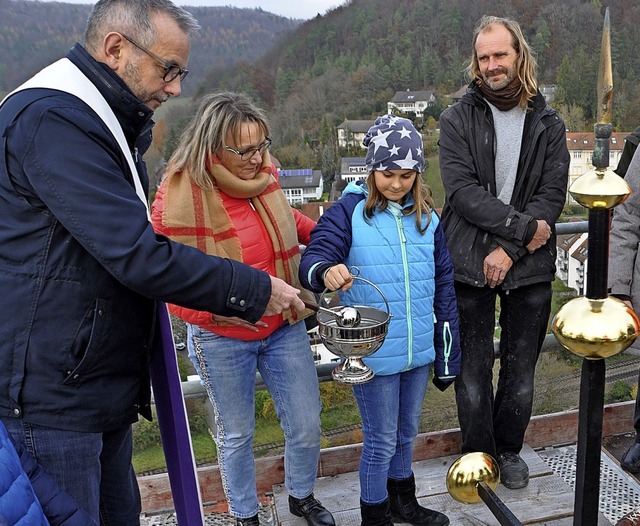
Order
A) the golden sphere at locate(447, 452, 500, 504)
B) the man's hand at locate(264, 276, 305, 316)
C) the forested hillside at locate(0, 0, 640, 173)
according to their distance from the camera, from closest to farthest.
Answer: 1. the golden sphere at locate(447, 452, 500, 504)
2. the man's hand at locate(264, 276, 305, 316)
3. the forested hillside at locate(0, 0, 640, 173)

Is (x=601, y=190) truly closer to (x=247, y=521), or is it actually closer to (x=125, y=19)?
(x=125, y=19)

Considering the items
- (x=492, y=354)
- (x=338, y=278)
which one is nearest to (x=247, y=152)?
(x=338, y=278)

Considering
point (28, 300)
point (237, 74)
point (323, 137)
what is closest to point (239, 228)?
point (28, 300)

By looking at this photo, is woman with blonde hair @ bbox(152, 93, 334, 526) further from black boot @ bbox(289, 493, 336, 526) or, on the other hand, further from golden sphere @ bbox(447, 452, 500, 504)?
golden sphere @ bbox(447, 452, 500, 504)

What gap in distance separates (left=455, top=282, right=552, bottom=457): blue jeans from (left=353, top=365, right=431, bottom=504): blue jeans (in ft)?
1.10

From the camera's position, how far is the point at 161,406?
1.96 meters

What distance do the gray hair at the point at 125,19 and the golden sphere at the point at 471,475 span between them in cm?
122

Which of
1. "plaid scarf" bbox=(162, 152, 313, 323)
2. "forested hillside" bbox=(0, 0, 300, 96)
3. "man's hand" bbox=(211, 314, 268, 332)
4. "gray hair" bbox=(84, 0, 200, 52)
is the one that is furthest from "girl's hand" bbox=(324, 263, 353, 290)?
"forested hillside" bbox=(0, 0, 300, 96)

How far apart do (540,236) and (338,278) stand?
0.93 meters

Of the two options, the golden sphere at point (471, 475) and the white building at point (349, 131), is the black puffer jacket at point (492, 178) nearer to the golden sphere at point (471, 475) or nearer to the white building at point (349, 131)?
the golden sphere at point (471, 475)

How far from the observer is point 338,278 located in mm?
2010

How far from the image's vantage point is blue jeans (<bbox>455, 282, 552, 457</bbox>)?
259 cm

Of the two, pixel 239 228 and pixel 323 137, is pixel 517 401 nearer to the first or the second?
pixel 239 228

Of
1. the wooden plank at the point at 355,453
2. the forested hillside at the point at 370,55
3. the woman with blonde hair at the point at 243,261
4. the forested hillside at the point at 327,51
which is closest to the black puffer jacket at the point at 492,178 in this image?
the woman with blonde hair at the point at 243,261
